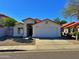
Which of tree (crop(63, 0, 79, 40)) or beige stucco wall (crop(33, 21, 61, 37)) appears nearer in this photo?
tree (crop(63, 0, 79, 40))

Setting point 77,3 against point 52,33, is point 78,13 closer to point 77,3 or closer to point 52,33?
point 77,3

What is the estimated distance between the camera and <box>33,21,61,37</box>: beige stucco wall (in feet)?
133

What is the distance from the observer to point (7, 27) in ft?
153

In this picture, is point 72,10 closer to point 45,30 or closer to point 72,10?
point 72,10

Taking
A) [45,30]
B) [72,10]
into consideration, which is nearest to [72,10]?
[72,10]

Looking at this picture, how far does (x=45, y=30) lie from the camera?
4075 centimetres

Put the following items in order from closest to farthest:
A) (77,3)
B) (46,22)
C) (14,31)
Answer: (77,3) < (46,22) < (14,31)

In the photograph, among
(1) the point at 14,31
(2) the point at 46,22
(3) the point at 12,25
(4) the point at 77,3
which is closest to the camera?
(4) the point at 77,3

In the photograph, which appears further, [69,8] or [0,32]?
[0,32]

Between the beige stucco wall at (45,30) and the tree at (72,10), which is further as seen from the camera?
the beige stucco wall at (45,30)

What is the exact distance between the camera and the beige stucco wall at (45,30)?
4053cm

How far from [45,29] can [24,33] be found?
5330 millimetres

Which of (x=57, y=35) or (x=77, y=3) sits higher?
(x=77, y=3)

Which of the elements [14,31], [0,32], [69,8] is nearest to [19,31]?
[14,31]
